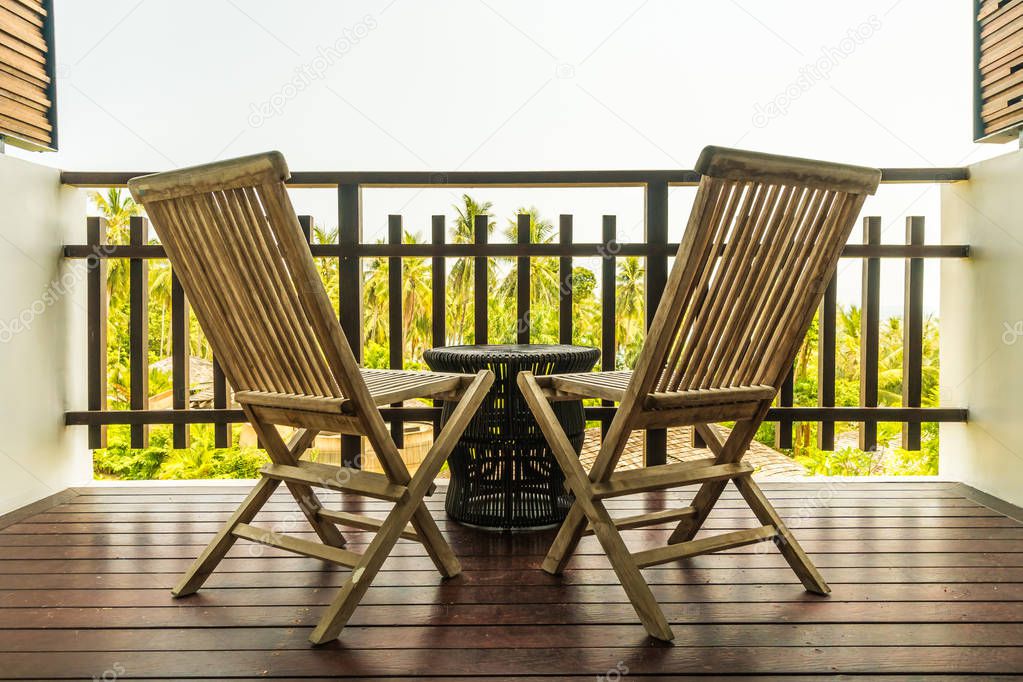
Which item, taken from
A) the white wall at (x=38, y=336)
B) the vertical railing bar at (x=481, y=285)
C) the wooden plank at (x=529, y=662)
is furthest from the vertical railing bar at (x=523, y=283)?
the white wall at (x=38, y=336)

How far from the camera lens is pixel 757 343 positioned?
1816 mm

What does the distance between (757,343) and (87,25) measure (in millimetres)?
36188

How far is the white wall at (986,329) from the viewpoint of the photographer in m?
2.73

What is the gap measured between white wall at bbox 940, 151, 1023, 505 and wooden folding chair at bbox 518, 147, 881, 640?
1.57 metres

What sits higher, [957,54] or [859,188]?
[957,54]

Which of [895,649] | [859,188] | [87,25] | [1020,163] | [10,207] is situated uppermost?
[87,25]

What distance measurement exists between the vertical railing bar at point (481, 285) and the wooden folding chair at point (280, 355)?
3.97 ft

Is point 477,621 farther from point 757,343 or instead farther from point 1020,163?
point 1020,163

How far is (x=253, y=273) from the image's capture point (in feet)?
5.49

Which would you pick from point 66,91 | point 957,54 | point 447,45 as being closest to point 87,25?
point 447,45

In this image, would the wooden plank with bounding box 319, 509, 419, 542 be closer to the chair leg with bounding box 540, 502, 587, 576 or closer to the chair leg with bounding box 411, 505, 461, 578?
the chair leg with bounding box 411, 505, 461, 578

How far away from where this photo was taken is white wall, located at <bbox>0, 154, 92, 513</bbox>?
2.64 m

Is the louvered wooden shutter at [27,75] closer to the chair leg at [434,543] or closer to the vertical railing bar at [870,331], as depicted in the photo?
the chair leg at [434,543]

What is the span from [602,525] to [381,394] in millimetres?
685
